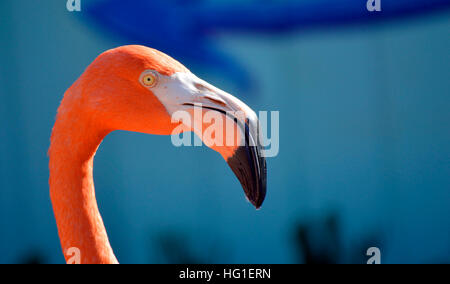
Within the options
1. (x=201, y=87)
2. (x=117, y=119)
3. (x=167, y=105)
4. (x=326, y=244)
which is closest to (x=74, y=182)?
(x=117, y=119)

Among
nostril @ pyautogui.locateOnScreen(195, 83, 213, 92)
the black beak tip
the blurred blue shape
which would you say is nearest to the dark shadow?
the blurred blue shape

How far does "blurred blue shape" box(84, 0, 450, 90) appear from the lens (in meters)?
2.78

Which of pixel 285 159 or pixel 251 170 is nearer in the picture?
pixel 251 170

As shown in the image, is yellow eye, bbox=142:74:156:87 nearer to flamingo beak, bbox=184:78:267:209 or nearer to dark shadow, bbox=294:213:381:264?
flamingo beak, bbox=184:78:267:209

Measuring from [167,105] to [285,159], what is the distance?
1.90 metres

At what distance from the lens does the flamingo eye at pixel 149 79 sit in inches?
49.6

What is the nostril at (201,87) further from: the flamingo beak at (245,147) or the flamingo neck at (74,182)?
the flamingo neck at (74,182)

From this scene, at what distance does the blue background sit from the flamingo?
1.61m

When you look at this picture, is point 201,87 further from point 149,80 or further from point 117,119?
point 117,119

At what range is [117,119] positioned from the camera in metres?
1.31

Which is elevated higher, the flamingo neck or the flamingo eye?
the flamingo eye

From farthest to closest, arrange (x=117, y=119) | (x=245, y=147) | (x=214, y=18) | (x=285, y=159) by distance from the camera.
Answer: (x=285, y=159) → (x=214, y=18) → (x=117, y=119) → (x=245, y=147)
